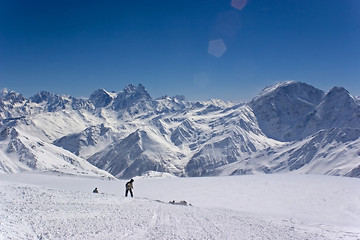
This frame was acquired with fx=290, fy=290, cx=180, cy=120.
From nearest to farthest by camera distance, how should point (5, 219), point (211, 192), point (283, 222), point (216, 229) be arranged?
point (5, 219) < point (216, 229) < point (283, 222) < point (211, 192)

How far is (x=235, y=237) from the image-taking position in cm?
1853

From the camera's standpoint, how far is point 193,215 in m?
24.8

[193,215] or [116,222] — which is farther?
[193,215]

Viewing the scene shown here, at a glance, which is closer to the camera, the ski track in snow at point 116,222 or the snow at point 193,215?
the ski track in snow at point 116,222

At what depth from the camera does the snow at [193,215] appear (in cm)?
1708

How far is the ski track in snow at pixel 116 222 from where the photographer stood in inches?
645

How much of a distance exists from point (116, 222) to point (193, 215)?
7845 mm

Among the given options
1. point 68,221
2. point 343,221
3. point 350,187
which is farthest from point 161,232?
point 350,187

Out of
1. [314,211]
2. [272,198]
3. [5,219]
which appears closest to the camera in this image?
[5,219]

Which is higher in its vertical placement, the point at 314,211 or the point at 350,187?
the point at 350,187

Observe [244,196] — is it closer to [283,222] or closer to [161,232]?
[283,222]

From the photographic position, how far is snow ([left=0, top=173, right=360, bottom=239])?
17078 millimetres

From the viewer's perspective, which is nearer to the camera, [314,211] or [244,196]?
[314,211]

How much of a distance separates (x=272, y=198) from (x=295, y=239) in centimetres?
1772
